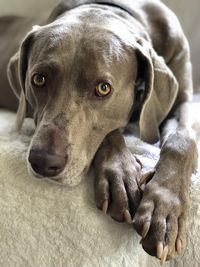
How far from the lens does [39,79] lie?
5.08 feet

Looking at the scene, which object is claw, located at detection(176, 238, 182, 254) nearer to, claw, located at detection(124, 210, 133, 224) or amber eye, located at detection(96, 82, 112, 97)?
claw, located at detection(124, 210, 133, 224)

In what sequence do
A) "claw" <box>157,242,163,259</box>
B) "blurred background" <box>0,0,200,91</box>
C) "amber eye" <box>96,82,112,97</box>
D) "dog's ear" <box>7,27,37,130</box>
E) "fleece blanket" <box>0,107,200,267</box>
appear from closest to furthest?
"claw" <box>157,242,163,259</box> < "fleece blanket" <box>0,107,200,267</box> < "amber eye" <box>96,82,112,97</box> < "dog's ear" <box>7,27,37,130</box> < "blurred background" <box>0,0,200,91</box>

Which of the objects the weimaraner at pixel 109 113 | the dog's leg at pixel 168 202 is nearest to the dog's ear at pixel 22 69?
the weimaraner at pixel 109 113

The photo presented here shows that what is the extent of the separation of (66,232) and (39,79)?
461mm

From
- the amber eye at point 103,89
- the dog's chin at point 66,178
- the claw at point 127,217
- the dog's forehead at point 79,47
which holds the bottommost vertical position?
the dog's chin at point 66,178

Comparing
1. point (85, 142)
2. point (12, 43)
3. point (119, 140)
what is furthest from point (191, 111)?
point (12, 43)

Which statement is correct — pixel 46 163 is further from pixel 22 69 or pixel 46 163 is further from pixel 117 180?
pixel 22 69

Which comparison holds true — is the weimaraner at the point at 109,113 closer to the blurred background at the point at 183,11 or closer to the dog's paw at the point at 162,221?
the dog's paw at the point at 162,221

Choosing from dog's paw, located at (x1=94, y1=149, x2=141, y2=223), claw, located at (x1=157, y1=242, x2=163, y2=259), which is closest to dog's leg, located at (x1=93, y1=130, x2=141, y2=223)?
dog's paw, located at (x1=94, y1=149, x2=141, y2=223)

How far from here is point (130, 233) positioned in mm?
1311

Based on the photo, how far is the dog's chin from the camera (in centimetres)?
136

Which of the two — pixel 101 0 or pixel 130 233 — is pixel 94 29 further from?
pixel 130 233

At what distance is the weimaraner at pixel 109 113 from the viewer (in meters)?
1.30

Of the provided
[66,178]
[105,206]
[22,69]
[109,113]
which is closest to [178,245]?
[105,206]
